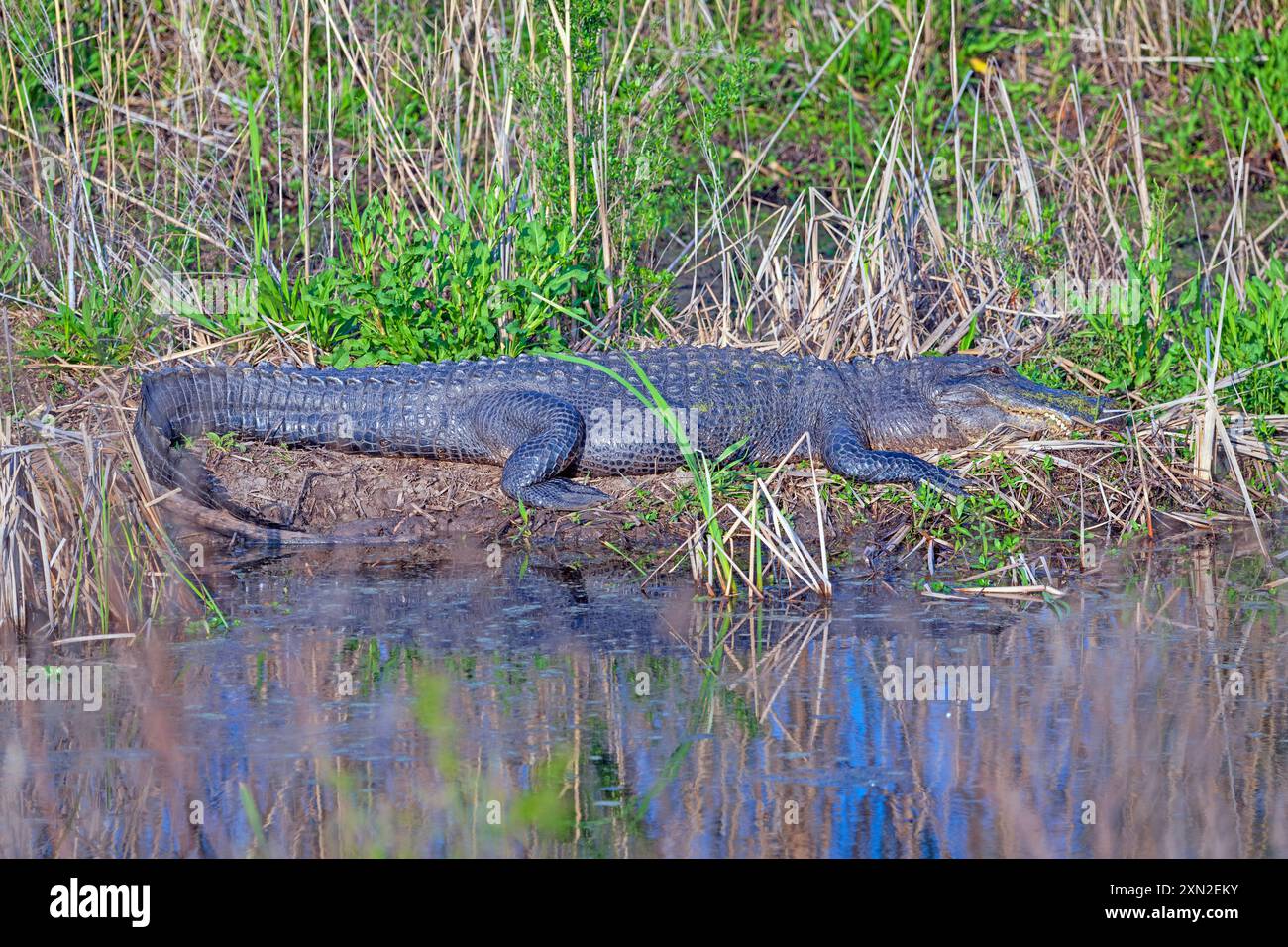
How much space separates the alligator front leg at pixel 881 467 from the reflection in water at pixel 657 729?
82 centimetres

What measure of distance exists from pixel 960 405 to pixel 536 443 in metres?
1.79

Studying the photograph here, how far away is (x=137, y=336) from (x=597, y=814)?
4092 mm

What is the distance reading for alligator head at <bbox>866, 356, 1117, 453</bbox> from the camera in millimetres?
6246

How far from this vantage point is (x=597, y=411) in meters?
6.30

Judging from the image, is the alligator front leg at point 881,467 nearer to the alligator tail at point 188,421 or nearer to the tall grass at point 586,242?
the tall grass at point 586,242

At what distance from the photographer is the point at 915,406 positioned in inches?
258

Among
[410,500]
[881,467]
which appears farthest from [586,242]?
[881,467]


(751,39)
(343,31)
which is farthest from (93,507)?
(751,39)

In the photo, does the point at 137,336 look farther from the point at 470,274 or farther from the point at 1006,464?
the point at 1006,464

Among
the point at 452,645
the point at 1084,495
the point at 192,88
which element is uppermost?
the point at 192,88

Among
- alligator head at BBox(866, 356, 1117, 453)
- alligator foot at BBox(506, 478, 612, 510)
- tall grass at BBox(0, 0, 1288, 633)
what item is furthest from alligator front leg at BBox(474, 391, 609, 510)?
alligator head at BBox(866, 356, 1117, 453)

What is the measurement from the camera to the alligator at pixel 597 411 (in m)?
6.10

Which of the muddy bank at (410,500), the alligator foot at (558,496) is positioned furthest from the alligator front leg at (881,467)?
the alligator foot at (558,496)

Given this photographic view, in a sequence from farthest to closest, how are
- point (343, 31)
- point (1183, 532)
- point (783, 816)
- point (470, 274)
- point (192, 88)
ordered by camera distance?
1. point (343, 31)
2. point (192, 88)
3. point (470, 274)
4. point (1183, 532)
5. point (783, 816)
